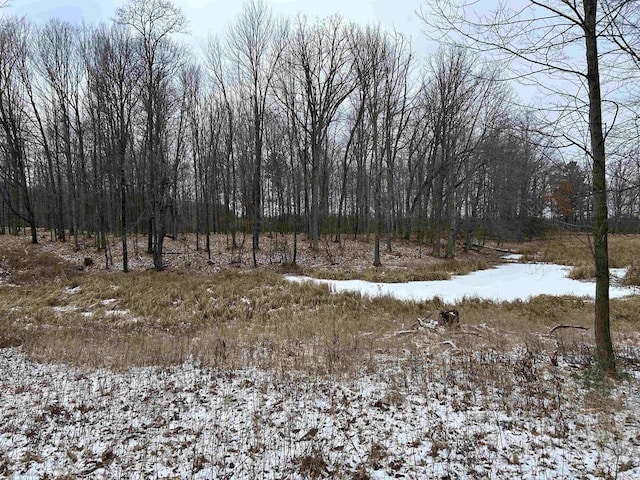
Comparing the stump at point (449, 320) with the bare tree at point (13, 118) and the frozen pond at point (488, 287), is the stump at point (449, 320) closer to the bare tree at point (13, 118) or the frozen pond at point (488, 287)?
the frozen pond at point (488, 287)

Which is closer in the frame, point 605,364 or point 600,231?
point 600,231

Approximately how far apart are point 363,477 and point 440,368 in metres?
2.91

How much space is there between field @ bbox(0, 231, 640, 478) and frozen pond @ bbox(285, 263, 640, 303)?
1.20 metres

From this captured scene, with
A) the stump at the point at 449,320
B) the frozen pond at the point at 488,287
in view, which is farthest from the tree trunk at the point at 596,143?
the frozen pond at the point at 488,287

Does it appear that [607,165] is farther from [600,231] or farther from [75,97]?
[75,97]

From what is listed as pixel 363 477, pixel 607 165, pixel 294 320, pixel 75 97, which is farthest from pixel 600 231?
pixel 75 97

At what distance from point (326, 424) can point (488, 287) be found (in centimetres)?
1114

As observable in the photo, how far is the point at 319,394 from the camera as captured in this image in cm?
449

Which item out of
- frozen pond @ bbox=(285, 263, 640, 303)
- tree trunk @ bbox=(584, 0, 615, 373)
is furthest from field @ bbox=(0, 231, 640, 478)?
frozen pond @ bbox=(285, 263, 640, 303)

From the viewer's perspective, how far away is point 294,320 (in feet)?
30.6

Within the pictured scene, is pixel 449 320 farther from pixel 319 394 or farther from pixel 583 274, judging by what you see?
pixel 583 274

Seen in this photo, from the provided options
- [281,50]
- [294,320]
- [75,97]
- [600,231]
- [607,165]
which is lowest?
[294,320]

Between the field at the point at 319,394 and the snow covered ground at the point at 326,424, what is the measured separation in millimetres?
20

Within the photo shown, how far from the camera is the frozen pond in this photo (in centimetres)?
1125
